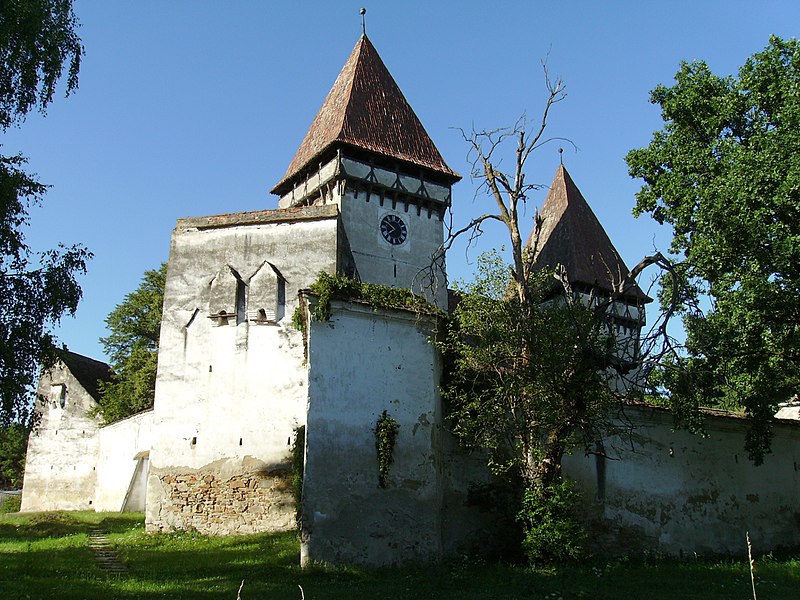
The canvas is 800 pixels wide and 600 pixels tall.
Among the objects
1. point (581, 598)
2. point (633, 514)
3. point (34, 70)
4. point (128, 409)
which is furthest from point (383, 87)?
point (581, 598)

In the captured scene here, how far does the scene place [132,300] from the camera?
96.7 ft

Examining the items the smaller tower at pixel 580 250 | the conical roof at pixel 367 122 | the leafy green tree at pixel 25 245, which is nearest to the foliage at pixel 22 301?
the leafy green tree at pixel 25 245

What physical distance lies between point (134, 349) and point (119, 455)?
17.1ft

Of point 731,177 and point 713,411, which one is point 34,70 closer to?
point 731,177

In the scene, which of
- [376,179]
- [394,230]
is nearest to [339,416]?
[394,230]

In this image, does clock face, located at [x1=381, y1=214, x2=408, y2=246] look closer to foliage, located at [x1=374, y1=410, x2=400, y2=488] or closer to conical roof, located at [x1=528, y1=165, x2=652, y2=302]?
conical roof, located at [x1=528, y1=165, x2=652, y2=302]

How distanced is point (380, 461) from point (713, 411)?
8.53 meters

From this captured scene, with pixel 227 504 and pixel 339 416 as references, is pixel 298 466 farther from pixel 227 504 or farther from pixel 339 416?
pixel 339 416

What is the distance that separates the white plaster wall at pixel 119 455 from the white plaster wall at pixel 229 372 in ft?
18.7

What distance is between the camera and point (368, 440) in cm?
1174

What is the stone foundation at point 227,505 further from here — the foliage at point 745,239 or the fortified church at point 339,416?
the foliage at point 745,239

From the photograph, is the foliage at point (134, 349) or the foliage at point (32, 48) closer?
the foliage at point (32, 48)

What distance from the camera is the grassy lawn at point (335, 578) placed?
9.63 metres

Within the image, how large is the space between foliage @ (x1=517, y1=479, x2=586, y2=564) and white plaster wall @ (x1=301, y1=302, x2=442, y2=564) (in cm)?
160
